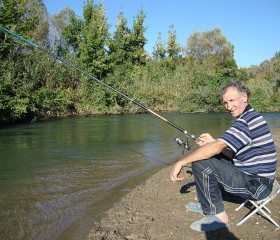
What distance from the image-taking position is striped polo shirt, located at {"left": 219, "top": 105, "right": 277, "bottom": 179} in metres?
3.82

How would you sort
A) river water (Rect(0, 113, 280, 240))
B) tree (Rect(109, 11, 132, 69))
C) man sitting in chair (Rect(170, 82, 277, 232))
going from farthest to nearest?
1. tree (Rect(109, 11, 132, 69))
2. river water (Rect(0, 113, 280, 240))
3. man sitting in chair (Rect(170, 82, 277, 232))

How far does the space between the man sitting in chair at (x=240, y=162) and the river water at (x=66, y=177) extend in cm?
194

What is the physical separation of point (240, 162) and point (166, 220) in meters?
1.44

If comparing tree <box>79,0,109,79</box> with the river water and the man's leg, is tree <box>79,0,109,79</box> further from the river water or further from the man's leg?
the man's leg

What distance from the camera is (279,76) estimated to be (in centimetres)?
4747

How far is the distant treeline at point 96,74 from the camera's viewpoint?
24.6 m

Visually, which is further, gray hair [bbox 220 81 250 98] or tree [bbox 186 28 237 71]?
tree [bbox 186 28 237 71]

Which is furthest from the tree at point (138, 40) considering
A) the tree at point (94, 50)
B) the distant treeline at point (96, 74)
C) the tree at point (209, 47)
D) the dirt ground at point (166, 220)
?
the dirt ground at point (166, 220)

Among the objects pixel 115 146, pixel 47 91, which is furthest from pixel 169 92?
pixel 115 146

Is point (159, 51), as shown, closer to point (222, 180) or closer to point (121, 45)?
point (121, 45)

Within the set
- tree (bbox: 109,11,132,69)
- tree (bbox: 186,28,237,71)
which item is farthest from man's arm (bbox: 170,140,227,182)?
tree (bbox: 186,28,237,71)

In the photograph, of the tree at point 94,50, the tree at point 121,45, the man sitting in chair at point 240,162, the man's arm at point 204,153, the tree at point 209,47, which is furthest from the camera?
the tree at point 209,47

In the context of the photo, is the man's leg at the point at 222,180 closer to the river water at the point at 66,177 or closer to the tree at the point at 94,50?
the river water at the point at 66,177

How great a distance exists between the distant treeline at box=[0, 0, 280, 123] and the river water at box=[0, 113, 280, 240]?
9573 mm
